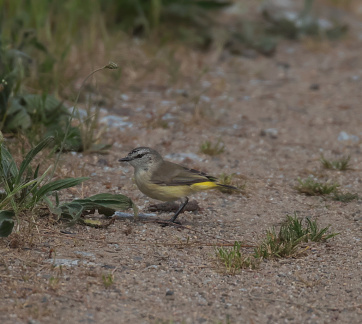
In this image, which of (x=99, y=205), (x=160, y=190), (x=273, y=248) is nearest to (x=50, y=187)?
(x=99, y=205)

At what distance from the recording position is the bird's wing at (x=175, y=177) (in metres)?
5.48

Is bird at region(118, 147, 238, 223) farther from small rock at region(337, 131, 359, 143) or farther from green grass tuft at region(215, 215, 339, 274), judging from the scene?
small rock at region(337, 131, 359, 143)

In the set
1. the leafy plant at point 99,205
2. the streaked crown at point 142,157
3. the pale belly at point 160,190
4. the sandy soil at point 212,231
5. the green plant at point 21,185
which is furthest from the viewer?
the streaked crown at point 142,157

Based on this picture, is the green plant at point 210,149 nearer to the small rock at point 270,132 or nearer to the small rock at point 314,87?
the small rock at point 270,132

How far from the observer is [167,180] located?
5.49 m

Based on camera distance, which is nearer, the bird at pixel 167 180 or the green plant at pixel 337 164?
the bird at pixel 167 180

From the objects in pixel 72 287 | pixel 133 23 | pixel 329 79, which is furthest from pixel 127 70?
pixel 72 287

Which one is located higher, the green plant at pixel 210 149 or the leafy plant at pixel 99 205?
the leafy plant at pixel 99 205

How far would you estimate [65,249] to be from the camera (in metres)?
4.66

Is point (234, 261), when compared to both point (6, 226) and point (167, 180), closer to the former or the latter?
point (167, 180)

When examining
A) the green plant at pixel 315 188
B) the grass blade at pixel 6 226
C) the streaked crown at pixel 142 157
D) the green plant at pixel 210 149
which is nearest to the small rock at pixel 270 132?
the green plant at pixel 210 149

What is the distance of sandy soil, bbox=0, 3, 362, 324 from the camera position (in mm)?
4004

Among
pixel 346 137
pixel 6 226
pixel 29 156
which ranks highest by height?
pixel 29 156

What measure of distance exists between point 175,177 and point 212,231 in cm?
60
